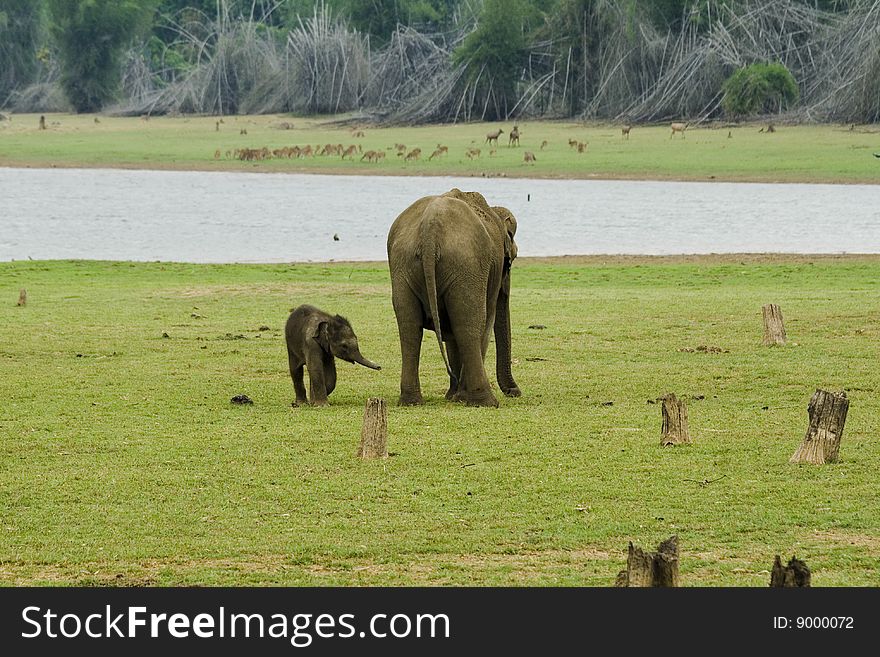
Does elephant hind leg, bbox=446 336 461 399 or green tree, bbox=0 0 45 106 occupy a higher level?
green tree, bbox=0 0 45 106

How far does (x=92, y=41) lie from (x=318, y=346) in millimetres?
95683

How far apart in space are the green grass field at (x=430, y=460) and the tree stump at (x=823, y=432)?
130 millimetres

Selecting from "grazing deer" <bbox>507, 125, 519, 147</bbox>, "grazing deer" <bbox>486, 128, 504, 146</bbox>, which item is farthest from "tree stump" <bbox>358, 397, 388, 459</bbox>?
"grazing deer" <bbox>507, 125, 519, 147</bbox>

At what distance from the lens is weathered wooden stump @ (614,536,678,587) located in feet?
19.8

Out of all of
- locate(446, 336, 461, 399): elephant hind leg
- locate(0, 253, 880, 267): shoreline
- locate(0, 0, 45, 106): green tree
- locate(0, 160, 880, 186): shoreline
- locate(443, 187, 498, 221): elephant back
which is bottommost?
locate(446, 336, 461, 399): elephant hind leg

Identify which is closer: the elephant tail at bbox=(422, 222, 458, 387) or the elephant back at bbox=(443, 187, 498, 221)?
A: the elephant tail at bbox=(422, 222, 458, 387)

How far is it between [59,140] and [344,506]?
6476 cm

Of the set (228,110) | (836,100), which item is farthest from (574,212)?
(228,110)

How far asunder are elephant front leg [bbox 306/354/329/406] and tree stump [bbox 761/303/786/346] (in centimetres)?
570

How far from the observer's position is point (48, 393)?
13.2 meters

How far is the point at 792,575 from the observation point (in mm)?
5980

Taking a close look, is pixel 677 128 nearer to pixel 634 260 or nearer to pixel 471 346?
pixel 634 260

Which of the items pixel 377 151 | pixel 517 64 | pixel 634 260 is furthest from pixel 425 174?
pixel 517 64

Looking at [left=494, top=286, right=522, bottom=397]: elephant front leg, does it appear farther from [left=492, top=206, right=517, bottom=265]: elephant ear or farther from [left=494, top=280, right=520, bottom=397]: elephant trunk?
[left=492, top=206, right=517, bottom=265]: elephant ear
